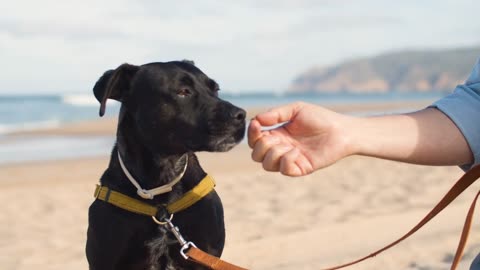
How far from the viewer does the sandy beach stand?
5.52 meters

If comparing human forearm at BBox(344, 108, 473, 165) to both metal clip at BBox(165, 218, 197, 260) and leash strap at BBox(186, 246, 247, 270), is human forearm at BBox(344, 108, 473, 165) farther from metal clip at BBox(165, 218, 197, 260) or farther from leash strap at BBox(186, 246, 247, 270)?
metal clip at BBox(165, 218, 197, 260)

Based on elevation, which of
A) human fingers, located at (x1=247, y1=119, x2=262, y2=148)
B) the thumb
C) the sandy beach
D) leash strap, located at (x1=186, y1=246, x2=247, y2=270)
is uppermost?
the thumb

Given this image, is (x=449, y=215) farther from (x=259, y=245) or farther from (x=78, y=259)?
(x=78, y=259)

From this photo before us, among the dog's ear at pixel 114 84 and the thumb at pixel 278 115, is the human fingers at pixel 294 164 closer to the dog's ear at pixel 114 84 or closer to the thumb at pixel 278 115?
the thumb at pixel 278 115

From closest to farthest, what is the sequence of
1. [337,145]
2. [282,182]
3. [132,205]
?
[337,145] → [132,205] → [282,182]

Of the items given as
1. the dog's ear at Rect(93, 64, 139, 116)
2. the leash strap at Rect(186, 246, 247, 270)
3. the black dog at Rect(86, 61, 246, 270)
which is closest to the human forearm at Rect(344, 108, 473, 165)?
the leash strap at Rect(186, 246, 247, 270)

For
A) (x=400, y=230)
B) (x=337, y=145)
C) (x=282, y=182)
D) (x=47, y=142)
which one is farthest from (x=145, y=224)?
(x=47, y=142)

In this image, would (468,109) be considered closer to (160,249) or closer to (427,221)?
(427,221)

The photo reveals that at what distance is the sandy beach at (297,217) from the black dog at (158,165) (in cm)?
159

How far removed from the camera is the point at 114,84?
4008mm

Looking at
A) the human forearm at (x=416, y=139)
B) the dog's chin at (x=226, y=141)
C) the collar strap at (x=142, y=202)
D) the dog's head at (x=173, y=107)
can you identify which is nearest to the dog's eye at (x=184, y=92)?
the dog's head at (x=173, y=107)

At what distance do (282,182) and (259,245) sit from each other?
3777 millimetres

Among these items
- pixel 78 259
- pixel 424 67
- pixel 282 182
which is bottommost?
pixel 424 67

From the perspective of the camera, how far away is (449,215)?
263 inches
